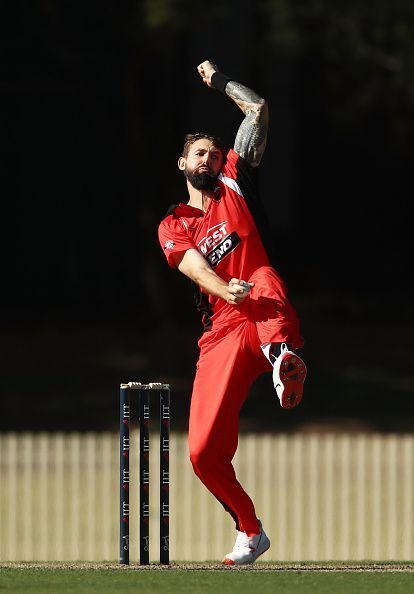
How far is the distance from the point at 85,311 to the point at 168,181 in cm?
260

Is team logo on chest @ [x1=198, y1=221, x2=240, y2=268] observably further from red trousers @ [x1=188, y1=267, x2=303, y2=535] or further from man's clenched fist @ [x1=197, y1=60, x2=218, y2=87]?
man's clenched fist @ [x1=197, y1=60, x2=218, y2=87]

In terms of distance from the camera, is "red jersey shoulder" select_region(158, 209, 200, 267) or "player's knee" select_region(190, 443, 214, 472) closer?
"player's knee" select_region(190, 443, 214, 472)

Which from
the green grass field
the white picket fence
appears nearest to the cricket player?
the green grass field

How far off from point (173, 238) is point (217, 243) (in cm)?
22

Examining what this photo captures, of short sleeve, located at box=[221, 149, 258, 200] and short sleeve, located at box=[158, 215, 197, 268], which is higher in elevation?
short sleeve, located at box=[221, 149, 258, 200]

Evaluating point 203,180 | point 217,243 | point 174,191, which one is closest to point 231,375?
point 217,243

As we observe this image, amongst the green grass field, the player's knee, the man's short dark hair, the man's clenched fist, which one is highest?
the man's clenched fist

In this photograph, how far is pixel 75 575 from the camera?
713 cm

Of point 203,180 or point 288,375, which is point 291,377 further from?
point 203,180

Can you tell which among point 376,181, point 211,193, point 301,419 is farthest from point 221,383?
point 376,181

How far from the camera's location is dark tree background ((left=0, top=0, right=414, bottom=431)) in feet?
63.4

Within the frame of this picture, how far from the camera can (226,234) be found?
24.3 feet

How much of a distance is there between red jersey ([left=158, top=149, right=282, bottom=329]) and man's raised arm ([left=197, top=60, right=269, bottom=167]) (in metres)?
0.06

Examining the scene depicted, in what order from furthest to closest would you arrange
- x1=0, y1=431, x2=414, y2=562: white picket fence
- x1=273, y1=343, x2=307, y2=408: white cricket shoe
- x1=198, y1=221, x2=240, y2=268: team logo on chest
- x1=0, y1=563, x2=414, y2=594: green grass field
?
x1=0, y1=431, x2=414, y2=562: white picket fence, x1=198, y1=221, x2=240, y2=268: team logo on chest, x1=273, y1=343, x2=307, y2=408: white cricket shoe, x1=0, y1=563, x2=414, y2=594: green grass field
